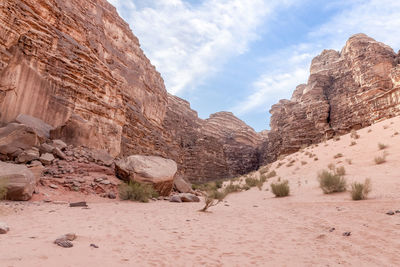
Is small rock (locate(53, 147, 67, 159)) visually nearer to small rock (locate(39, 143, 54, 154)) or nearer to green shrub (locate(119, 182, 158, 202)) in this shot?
small rock (locate(39, 143, 54, 154))

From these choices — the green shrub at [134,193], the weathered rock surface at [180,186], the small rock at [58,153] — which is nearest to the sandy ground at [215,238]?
the green shrub at [134,193]

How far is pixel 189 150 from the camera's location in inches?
1464

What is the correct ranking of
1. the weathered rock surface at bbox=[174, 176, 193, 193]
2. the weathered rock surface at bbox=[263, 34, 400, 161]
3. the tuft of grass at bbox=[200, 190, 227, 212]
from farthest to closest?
the weathered rock surface at bbox=[263, 34, 400, 161]
the weathered rock surface at bbox=[174, 176, 193, 193]
the tuft of grass at bbox=[200, 190, 227, 212]

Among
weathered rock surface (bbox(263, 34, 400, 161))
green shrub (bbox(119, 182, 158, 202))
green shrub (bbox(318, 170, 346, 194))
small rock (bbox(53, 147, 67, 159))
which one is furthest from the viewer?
weathered rock surface (bbox(263, 34, 400, 161))

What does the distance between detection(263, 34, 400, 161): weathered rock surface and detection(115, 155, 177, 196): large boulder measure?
30.5 meters

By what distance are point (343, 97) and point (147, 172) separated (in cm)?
3941

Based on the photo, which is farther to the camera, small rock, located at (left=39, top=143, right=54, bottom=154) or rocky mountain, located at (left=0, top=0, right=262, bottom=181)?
rocky mountain, located at (left=0, top=0, right=262, bottom=181)

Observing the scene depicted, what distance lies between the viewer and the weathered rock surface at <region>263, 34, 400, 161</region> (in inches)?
1258

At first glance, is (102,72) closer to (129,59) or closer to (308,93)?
(129,59)

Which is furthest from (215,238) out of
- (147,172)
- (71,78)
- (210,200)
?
(71,78)

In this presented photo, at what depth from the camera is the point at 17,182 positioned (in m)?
5.79

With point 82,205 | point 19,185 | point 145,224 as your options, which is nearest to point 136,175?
point 82,205

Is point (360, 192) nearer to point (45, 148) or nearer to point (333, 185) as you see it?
point (333, 185)

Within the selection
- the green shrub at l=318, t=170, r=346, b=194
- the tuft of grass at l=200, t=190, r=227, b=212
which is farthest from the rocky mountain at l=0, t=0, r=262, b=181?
the green shrub at l=318, t=170, r=346, b=194
